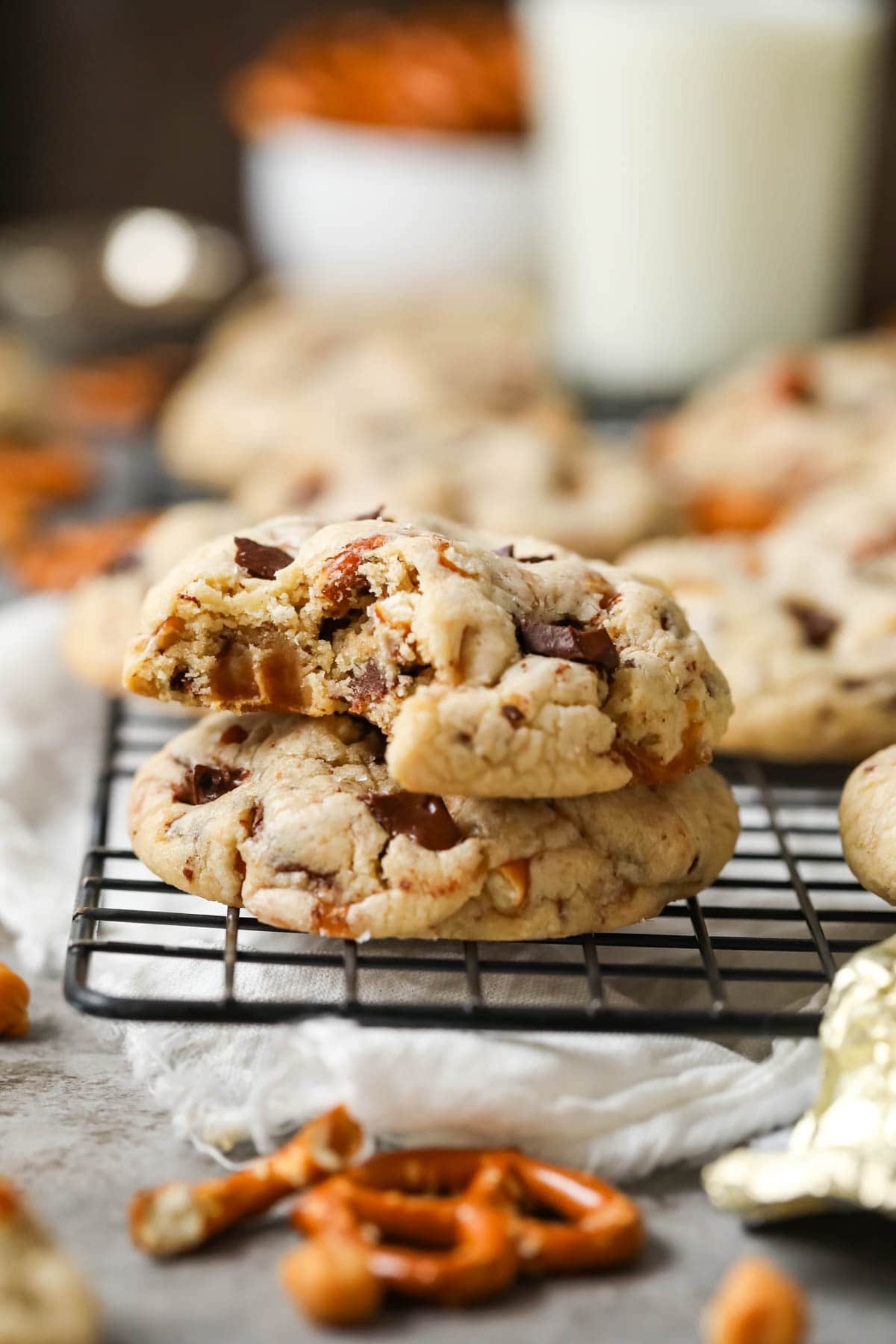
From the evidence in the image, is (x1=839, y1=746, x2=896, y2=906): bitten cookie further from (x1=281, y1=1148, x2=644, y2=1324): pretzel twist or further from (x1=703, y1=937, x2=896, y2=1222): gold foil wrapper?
(x1=281, y1=1148, x2=644, y2=1324): pretzel twist

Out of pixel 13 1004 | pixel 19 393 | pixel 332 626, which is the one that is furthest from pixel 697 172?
pixel 13 1004

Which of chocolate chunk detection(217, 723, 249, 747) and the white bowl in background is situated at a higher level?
chocolate chunk detection(217, 723, 249, 747)

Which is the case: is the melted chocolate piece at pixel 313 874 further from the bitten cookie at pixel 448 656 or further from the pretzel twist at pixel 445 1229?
the pretzel twist at pixel 445 1229

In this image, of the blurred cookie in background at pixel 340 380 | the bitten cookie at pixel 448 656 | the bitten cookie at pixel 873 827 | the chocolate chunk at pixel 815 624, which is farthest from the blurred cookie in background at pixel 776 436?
the bitten cookie at pixel 448 656

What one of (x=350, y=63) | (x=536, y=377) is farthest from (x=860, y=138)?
(x=350, y=63)

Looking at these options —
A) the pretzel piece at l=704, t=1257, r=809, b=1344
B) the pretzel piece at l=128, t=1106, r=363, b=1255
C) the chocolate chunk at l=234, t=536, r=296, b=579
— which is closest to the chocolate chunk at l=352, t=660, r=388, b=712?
the chocolate chunk at l=234, t=536, r=296, b=579
